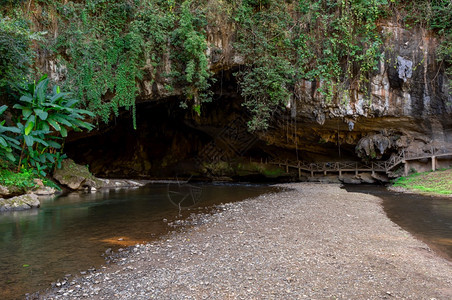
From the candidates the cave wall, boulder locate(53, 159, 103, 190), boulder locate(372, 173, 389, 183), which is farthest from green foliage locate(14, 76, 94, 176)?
boulder locate(372, 173, 389, 183)

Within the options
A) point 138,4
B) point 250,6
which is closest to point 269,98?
point 250,6

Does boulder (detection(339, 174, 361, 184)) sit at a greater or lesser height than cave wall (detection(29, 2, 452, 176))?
lesser

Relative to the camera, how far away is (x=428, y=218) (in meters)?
7.54

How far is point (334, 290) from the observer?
10.3 feet

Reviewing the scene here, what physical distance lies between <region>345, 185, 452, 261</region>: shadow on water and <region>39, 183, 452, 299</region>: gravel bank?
0.46 metres

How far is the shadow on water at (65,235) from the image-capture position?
374 cm

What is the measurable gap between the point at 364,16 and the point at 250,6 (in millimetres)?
6128

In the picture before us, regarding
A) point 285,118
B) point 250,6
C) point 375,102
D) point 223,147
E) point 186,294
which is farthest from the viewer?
point 223,147

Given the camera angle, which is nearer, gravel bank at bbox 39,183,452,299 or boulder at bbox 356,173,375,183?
gravel bank at bbox 39,183,452,299

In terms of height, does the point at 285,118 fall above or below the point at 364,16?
below

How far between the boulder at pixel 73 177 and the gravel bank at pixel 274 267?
10109 millimetres

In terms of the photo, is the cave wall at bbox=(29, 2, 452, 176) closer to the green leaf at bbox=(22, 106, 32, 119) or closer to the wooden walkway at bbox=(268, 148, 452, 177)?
the wooden walkway at bbox=(268, 148, 452, 177)

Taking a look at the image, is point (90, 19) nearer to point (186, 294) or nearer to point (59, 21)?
point (59, 21)

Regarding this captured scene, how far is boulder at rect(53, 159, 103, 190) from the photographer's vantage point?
1320 cm
